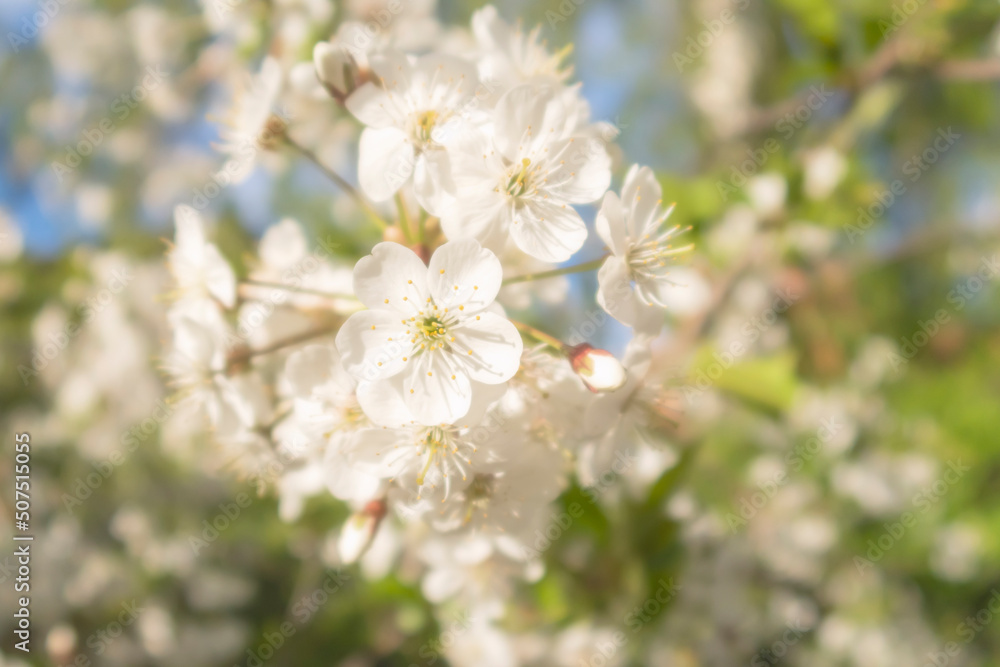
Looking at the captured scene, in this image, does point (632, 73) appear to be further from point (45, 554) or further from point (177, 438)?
point (45, 554)

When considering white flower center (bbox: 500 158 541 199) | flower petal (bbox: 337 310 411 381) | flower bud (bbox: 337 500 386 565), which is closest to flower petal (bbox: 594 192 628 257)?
white flower center (bbox: 500 158 541 199)

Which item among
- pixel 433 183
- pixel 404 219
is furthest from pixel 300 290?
pixel 433 183

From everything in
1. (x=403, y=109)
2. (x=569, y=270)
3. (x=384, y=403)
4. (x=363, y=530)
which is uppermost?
(x=403, y=109)

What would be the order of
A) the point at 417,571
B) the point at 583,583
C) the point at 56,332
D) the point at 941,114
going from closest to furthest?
the point at 583,583 < the point at 417,571 < the point at 56,332 < the point at 941,114

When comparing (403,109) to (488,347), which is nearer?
(488,347)

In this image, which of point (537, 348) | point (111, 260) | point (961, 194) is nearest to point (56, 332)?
point (111, 260)

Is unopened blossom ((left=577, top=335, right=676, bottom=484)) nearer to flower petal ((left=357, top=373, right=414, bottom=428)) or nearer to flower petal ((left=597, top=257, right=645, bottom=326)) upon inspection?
flower petal ((left=597, top=257, right=645, bottom=326))

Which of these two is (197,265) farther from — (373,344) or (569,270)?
(569,270)

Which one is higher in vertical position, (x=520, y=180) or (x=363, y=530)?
(x=520, y=180)
